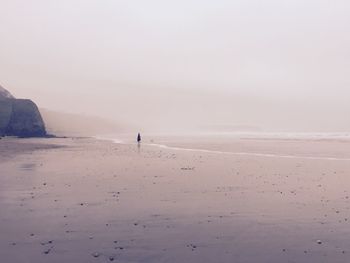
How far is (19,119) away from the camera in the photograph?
133 meters

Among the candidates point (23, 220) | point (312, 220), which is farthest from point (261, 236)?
point (23, 220)

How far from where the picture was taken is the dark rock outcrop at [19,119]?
130125 millimetres

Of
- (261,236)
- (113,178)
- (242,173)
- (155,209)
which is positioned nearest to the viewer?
(261,236)

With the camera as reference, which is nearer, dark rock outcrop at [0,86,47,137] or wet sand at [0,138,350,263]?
wet sand at [0,138,350,263]

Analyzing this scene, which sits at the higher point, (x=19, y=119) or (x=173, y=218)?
(x=19, y=119)

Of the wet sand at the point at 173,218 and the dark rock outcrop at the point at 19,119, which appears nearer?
the wet sand at the point at 173,218

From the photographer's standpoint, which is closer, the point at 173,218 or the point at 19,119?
the point at 173,218

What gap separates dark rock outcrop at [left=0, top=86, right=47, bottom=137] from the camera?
13012cm

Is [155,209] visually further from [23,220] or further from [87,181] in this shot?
[87,181]

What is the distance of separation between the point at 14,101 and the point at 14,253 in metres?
134

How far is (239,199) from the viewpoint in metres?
21.3

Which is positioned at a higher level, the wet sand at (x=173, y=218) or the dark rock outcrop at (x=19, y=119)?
the dark rock outcrop at (x=19, y=119)

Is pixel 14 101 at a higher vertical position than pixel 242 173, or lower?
higher

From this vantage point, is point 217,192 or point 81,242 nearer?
point 81,242
